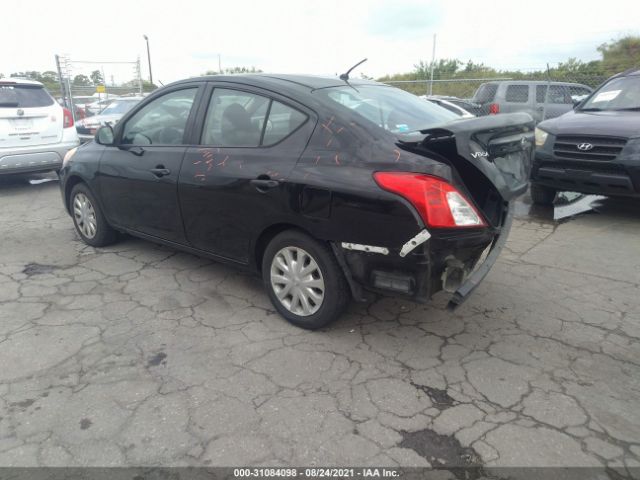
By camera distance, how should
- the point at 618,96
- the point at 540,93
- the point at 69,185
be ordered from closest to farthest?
the point at 69,185, the point at 618,96, the point at 540,93

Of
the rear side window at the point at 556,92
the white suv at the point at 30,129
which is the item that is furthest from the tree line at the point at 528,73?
the white suv at the point at 30,129

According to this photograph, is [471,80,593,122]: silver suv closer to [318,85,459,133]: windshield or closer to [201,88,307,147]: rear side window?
[318,85,459,133]: windshield

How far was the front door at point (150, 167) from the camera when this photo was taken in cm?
383

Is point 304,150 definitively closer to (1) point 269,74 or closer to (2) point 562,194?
(1) point 269,74

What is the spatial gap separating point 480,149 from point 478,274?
Result: 29.0 inches

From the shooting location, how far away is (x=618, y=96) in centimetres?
646

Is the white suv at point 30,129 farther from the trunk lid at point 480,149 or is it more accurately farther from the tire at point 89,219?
the trunk lid at point 480,149

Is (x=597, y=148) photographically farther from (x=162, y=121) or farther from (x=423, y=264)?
(x=162, y=121)

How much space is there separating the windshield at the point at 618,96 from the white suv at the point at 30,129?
8.01m

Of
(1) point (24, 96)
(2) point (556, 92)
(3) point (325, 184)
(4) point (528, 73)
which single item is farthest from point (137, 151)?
(4) point (528, 73)

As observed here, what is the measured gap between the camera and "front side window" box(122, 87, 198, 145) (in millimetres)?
3834

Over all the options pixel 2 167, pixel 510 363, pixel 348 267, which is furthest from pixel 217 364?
pixel 2 167

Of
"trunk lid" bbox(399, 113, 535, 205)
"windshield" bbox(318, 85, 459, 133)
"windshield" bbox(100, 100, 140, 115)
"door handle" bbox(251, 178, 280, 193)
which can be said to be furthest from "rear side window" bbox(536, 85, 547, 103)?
"door handle" bbox(251, 178, 280, 193)

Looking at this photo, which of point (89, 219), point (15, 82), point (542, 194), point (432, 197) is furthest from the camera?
point (15, 82)
